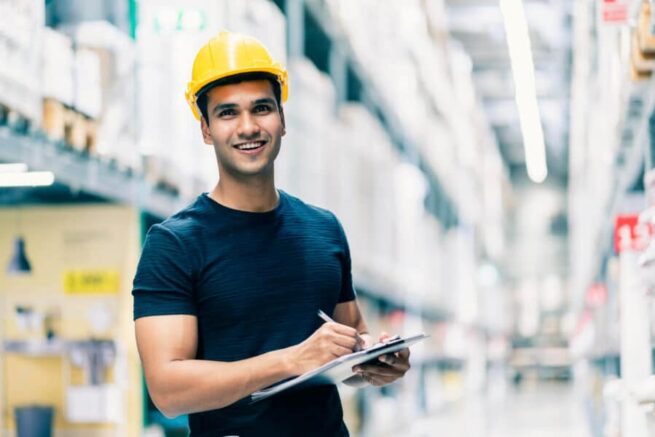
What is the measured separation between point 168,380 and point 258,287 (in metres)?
0.21

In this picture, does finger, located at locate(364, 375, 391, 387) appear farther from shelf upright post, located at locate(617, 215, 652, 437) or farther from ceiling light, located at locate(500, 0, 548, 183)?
ceiling light, located at locate(500, 0, 548, 183)

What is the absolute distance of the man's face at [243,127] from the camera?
5.95 feet

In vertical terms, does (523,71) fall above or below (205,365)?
above

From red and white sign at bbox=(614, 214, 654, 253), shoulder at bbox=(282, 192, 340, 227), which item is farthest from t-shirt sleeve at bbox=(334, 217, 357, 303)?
red and white sign at bbox=(614, 214, 654, 253)

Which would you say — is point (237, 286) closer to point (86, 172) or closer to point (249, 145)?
point (249, 145)

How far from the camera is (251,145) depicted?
1.82 m

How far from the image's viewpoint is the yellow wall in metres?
4.16

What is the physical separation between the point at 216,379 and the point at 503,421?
1570cm

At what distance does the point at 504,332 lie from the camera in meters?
35.2

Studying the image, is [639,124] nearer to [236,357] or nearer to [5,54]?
[5,54]

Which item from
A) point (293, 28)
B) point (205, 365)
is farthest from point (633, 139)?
point (205, 365)

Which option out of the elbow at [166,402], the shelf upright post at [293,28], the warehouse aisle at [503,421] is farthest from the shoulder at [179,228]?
the warehouse aisle at [503,421]

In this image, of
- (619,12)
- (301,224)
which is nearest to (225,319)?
(301,224)

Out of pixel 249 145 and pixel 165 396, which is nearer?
pixel 165 396
